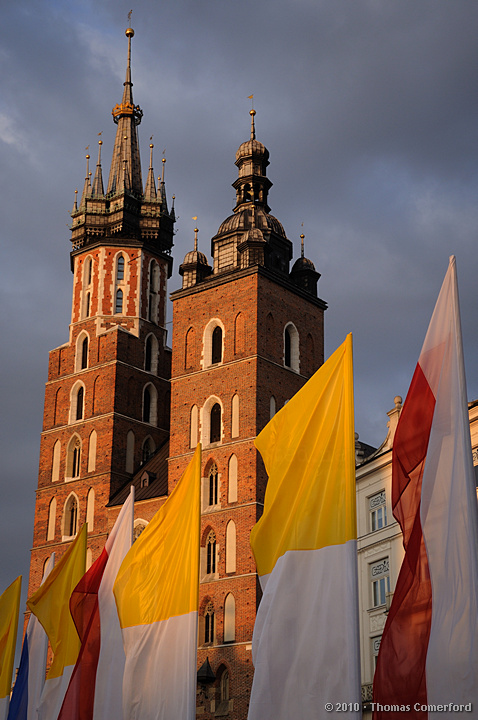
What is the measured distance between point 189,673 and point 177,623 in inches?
38.3

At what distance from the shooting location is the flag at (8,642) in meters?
28.4

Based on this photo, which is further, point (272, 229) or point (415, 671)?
point (272, 229)

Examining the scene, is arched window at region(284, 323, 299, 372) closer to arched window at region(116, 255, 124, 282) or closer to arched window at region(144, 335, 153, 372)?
arched window at region(144, 335, 153, 372)

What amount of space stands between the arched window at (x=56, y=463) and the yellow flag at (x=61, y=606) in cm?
2556

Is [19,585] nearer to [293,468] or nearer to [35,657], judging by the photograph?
[35,657]

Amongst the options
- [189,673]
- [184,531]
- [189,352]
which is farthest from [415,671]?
[189,352]

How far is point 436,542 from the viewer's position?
449 inches

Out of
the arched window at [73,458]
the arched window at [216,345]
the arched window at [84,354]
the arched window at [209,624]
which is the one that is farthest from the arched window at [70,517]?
the arched window at [216,345]

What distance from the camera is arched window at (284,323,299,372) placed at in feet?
145

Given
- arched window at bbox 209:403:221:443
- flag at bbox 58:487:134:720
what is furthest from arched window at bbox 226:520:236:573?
flag at bbox 58:487:134:720

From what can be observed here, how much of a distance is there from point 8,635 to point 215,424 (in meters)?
16.1

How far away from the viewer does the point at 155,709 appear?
16125mm

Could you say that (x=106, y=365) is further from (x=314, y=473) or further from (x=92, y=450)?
(x=314, y=473)

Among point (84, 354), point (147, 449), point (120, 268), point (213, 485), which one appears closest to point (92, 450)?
point (147, 449)
